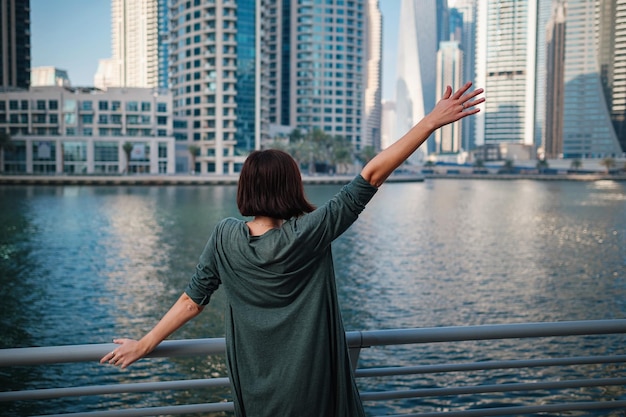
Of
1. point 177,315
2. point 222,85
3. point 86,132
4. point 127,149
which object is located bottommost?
point 177,315

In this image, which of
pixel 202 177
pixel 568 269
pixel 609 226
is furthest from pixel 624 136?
pixel 568 269

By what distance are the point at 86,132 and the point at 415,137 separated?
104387 mm

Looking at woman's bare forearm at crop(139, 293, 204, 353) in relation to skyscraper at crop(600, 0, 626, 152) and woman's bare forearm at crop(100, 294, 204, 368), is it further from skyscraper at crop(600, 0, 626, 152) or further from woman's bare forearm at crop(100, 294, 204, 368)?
skyscraper at crop(600, 0, 626, 152)

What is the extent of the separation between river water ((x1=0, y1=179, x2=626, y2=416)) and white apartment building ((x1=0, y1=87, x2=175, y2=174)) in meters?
48.6

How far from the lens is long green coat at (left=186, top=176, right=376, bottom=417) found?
2.25 metres

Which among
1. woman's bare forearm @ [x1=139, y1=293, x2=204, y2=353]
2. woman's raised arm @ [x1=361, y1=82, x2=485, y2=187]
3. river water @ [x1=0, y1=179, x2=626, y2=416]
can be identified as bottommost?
river water @ [x1=0, y1=179, x2=626, y2=416]

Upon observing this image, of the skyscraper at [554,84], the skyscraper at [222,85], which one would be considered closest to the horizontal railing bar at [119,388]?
the skyscraper at [222,85]

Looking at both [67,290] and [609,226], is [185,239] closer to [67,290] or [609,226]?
[67,290]

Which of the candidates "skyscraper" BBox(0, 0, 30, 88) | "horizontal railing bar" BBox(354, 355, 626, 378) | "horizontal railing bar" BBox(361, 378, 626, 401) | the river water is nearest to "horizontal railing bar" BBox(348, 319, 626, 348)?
"horizontal railing bar" BBox(354, 355, 626, 378)

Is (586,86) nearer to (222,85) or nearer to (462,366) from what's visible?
(222,85)

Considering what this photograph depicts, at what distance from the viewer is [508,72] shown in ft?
637

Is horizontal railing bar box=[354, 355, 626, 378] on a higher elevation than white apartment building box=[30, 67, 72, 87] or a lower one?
lower

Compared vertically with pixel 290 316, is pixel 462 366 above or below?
below

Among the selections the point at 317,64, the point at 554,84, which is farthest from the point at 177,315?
the point at 554,84
